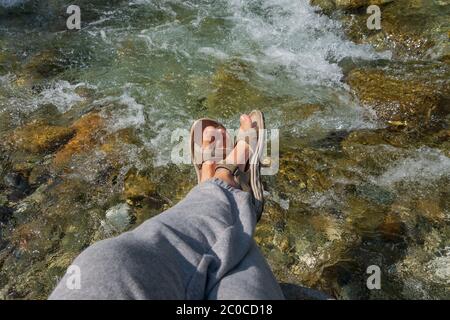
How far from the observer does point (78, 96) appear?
4707 mm

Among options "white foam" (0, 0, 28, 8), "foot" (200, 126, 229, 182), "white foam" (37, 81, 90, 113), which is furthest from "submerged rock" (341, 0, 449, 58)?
"white foam" (0, 0, 28, 8)

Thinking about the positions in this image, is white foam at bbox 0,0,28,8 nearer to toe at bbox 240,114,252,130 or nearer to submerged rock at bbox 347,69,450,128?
toe at bbox 240,114,252,130

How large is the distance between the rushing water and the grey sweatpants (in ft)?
3.11

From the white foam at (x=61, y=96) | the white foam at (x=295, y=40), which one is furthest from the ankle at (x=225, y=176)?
the white foam at (x=61, y=96)

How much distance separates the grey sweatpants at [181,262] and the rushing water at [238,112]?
95cm

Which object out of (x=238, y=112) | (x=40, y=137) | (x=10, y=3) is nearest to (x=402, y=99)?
(x=238, y=112)

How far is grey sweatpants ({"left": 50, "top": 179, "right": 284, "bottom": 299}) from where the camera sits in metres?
1.59

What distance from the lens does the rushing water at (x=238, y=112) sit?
9.83ft

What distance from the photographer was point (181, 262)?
182 centimetres

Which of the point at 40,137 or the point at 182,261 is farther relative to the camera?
the point at 40,137

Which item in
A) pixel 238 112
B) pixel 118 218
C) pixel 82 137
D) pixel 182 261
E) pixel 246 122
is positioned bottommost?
pixel 118 218

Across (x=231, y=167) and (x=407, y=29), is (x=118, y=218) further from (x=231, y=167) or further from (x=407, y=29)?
(x=407, y=29)

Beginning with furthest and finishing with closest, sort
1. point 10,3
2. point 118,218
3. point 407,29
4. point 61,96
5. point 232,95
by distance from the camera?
1. point 10,3
2. point 407,29
3. point 61,96
4. point 232,95
5. point 118,218

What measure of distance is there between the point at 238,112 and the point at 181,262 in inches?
103
